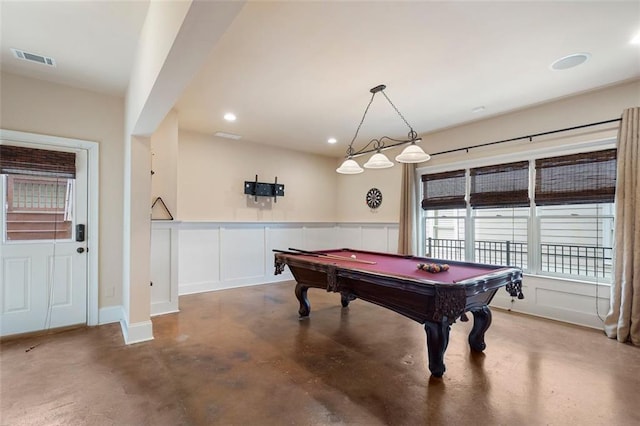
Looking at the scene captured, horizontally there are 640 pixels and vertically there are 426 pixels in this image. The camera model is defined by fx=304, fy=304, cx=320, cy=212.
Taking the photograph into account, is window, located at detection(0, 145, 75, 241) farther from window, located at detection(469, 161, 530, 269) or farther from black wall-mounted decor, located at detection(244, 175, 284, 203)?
window, located at detection(469, 161, 530, 269)

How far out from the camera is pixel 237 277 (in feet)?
19.1

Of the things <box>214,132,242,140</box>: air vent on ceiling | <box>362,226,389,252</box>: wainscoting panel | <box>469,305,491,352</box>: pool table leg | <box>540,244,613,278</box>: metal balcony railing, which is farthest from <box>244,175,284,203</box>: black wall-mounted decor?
<box>540,244,613,278</box>: metal balcony railing

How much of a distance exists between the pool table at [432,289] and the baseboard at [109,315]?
2421 millimetres

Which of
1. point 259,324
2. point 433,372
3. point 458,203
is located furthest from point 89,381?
point 458,203

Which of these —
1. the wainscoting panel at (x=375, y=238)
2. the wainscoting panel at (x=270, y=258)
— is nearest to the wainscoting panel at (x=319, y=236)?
the wainscoting panel at (x=270, y=258)

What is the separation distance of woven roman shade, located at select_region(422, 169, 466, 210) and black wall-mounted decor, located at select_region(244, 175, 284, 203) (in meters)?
2.86

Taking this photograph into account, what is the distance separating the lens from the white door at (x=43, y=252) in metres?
3.31

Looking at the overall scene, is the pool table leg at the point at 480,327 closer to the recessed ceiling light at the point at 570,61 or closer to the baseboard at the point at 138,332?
the recessed ceiling light at the point at 570,61

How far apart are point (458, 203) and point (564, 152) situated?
5.02ft

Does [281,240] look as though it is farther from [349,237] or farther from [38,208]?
[38,208]

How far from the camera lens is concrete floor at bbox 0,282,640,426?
205 centimetres

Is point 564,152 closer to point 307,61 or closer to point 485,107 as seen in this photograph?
point 485,107

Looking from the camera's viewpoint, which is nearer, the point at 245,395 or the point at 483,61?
the point at 245,395

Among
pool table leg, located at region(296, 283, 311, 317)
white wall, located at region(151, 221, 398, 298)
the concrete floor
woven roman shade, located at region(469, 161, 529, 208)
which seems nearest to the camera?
the concrete floor
